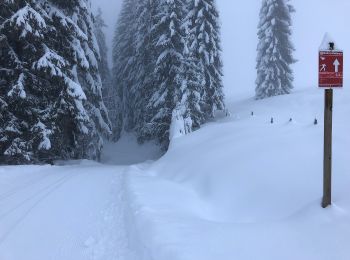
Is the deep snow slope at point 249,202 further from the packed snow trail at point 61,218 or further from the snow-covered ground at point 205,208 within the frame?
the packed snow trail at point 61,218

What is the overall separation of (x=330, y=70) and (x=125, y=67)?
39.2m

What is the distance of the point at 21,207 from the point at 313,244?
6.60m

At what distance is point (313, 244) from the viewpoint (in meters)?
5.36

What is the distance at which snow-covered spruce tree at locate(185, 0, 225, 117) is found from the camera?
26.5 m

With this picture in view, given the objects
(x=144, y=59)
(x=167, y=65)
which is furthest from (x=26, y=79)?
(x=144, y=59)

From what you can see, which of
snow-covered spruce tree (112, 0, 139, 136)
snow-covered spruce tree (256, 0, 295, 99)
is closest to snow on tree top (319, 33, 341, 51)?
snow-covered spruce tree (256, 0, 295, 99)

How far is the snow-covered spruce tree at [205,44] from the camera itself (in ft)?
87.1

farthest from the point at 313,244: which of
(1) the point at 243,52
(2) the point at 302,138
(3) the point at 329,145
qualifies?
(1) the point at 243,52

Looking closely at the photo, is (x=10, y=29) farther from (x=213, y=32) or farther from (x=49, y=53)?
(x=213, y=32)

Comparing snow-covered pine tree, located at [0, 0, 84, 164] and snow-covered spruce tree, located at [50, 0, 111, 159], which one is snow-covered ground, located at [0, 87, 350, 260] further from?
snow-covered spruce tree, located at [50, 0, 111, 159]

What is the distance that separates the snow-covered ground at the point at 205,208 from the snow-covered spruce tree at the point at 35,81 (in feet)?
10.0

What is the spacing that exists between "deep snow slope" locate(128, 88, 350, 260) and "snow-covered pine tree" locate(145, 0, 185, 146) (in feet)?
41.5

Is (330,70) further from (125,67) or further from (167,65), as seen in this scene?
(125,67)

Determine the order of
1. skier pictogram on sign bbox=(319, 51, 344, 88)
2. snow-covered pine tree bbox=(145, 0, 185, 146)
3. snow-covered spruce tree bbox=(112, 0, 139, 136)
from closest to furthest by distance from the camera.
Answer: skier pictogram on sign bbox=(319, 51, 344, 88) → snow-covered pine tree bbox=(145, 0, 185, 146) → snow-covered spruce tree bbox=(112, 0, 139, 136)
